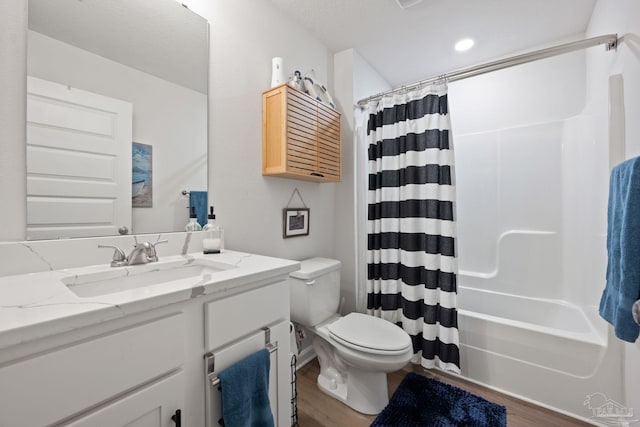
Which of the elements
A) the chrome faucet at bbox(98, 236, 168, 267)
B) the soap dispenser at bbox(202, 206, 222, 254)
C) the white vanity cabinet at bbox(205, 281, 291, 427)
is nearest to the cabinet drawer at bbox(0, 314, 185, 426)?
the white vanity cabinet at bbox(205, 281, 291, 427)

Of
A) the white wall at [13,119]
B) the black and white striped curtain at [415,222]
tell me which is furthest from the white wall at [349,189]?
the white wall at [13,119]

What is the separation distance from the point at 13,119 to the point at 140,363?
2.92 ft

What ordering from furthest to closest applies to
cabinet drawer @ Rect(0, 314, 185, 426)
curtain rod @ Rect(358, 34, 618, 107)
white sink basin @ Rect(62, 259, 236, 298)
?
curtain rod @ Rect(358, 34, 618, 107) < white sink basin @ Rect(62, 259, 236, 298) < cabinet drawer @ Rect(0, 314, 185, 426)

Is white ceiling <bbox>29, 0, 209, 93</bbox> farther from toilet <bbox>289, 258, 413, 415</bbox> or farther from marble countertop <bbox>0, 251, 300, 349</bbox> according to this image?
toilet <bbox>289, 258, 413, 415</bbox>

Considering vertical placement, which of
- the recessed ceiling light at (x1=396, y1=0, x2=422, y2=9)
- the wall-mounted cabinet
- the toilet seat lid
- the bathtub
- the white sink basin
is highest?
the recessed ceiling light at (x1=396, y1=0, x2=422, y2=9)

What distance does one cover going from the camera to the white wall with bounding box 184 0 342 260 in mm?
1362

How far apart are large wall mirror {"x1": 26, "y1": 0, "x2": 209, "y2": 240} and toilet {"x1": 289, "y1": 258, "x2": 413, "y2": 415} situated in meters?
0.81

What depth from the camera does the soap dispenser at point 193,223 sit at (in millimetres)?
1243

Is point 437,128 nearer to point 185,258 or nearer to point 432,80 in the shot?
point 432,80

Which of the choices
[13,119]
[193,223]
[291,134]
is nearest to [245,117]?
[291,134]

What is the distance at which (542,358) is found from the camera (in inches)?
58.4

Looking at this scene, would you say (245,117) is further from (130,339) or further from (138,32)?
(130,339)

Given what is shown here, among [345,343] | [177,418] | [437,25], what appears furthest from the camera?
[437,25]

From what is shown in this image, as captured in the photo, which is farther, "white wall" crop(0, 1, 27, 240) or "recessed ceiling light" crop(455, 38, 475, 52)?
"recessed ceiling light" crop(455, 38, 475, 52)
